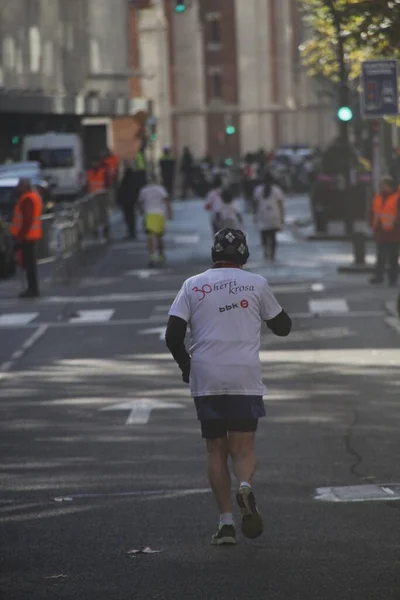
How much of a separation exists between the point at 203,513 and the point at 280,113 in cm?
11995

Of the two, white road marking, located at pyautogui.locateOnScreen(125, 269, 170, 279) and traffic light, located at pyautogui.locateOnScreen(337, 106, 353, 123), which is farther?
traffic light, located at pyautogui.locateOnScreen(337, 106, 353, 123)

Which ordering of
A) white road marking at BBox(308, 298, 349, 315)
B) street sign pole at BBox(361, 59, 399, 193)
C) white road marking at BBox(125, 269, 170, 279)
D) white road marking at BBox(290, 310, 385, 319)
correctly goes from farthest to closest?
white road marking at BBox(125, 269, 170, 279), street sign pole at BBox(361, 59, 399, 193), white road marking at BBox(308, 298, 349, 315), white road marking at BBox(290, 310, 385, 319)

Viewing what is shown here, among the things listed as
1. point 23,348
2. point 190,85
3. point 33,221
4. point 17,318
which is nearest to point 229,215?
point 33,221

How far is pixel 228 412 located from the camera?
892cm

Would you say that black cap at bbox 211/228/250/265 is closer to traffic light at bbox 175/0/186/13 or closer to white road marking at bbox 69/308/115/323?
white road marking at bbox 69/308/115/323

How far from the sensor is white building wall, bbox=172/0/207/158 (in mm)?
117750

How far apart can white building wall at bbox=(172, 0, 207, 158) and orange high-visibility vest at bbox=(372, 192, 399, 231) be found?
89717 mm

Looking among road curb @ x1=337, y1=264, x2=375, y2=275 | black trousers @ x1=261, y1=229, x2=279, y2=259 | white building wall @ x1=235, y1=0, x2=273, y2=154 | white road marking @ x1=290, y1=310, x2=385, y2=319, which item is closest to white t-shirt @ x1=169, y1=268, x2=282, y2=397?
white road marking @ x1=290, y1=310, x2=385, y2=319

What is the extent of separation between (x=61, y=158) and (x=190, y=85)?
192 feet

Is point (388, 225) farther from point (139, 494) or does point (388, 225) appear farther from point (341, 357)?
point (139, 494)

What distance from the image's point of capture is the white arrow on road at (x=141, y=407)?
15.2 meters

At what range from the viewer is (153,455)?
1297cm

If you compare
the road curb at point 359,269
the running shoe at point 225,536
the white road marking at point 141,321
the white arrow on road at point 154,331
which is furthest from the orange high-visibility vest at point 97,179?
the running shoe at point 225,536

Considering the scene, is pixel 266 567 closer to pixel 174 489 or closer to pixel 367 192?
pixel 174 489
